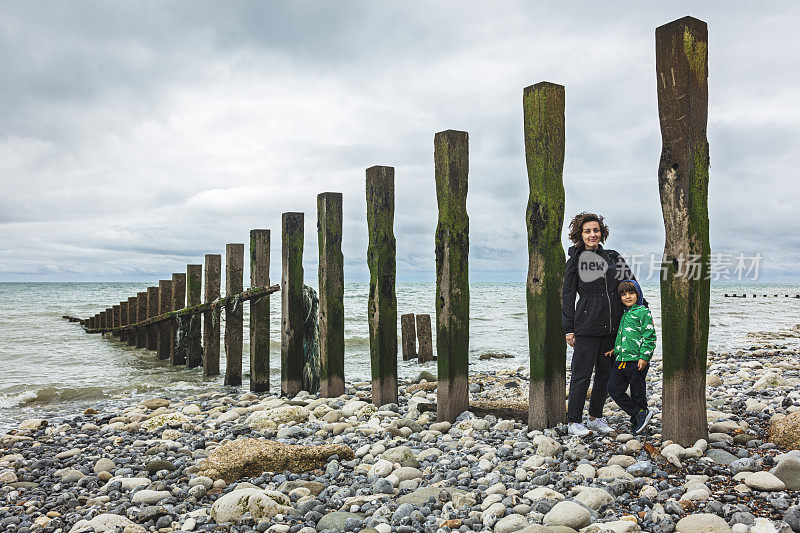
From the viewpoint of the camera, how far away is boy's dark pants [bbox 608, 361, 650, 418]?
15.8ft

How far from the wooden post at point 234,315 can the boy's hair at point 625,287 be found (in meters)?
5.99

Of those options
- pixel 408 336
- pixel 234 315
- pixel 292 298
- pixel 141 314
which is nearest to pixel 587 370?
pixel 292 298

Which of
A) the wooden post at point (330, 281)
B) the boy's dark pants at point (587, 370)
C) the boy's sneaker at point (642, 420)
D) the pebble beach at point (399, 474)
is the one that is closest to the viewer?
the pebble beach at point (399, 474)

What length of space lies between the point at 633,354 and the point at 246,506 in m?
3.31

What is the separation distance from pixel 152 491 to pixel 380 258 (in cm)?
319

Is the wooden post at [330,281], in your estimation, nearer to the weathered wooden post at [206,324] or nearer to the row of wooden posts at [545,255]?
the row of wooden posts at [545,255]

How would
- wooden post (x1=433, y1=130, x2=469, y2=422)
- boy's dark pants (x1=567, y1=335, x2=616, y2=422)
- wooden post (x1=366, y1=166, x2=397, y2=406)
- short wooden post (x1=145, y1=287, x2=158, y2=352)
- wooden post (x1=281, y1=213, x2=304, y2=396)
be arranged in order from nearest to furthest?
boy's dark pants (x1=567, y1=335, x2=616, y2=422)
wooden post (x1=433, y1=130, x2=469, y2=422)
wooden post (x1=366, y1=166, x2=397, y2=406)
wooden post (x1=281, y1=213, x2=304, y2=396)
short wooden post (x1=145, y1=287, x2=158, y2=352)

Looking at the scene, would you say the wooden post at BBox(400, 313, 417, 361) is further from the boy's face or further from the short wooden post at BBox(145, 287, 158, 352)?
the boy's face

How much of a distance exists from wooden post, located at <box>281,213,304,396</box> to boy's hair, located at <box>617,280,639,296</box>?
4.39 meters

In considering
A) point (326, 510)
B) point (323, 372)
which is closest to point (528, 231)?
point (326, 510)

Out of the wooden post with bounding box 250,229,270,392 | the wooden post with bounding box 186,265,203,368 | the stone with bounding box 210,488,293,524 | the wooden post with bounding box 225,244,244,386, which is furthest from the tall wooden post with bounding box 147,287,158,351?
the stone with bounding box 210,488,293,524

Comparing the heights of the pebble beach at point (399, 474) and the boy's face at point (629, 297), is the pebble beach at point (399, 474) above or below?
below

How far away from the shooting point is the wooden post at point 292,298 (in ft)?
25.5

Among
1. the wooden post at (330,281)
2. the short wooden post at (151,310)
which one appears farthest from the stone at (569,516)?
the short wooden post at (151,310)
